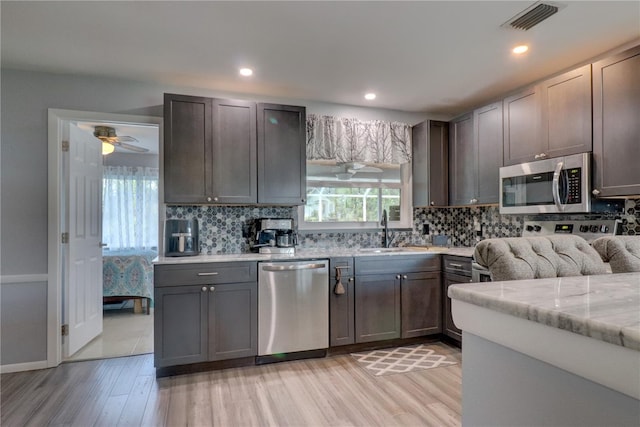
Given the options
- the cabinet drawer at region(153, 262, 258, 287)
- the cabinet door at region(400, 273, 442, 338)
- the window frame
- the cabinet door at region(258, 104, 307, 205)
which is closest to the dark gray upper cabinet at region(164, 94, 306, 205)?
the cabinet door at region(258, 104, 307, 205)

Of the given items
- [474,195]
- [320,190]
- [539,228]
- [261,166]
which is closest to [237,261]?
[261,166]

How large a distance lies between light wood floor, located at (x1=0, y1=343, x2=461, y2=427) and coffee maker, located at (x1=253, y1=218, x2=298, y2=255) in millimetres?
998

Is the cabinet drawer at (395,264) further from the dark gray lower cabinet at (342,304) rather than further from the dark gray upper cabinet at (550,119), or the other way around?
the dark gray upper cabinet at (550,119)

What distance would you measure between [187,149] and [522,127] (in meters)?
2.90

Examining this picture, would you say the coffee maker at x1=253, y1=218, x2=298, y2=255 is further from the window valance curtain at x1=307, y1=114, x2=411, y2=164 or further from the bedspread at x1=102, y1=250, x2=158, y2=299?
the bedspread at x1=102, y1=250, x2=158, y2=299

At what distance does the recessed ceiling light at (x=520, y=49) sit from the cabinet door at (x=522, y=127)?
16.4 inches

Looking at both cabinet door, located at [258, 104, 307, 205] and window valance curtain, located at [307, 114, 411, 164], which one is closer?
cabinet door, located at [258, 104, 307, 205]

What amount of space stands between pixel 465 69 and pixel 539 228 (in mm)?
1521

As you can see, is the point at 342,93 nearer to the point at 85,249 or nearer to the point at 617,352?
the point at 85,249

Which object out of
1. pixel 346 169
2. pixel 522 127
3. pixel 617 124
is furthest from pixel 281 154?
pixel 617 124

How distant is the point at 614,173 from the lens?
7.41 ft

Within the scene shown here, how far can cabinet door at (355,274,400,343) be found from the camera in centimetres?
311

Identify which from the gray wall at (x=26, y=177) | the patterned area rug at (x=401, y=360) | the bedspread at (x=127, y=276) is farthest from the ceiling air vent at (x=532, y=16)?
the bedspread at (x=127, y=276)

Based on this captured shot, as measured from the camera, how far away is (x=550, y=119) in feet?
8.80
